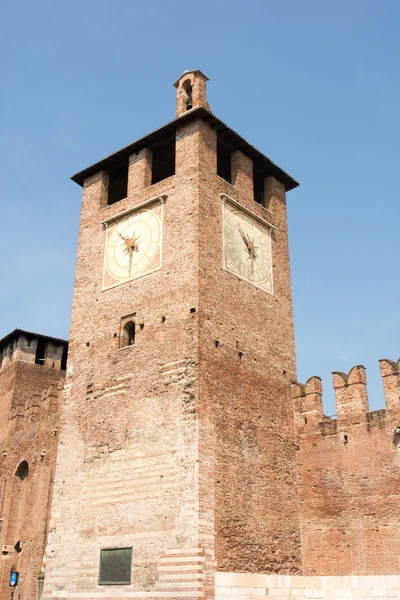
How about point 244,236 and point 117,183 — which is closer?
point 244,236

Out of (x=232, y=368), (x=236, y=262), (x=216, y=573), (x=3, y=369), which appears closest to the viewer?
(x=216, y=573)

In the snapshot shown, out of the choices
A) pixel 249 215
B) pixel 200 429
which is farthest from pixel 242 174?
pixel 200 429

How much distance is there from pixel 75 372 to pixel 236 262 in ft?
16.3

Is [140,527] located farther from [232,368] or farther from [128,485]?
[232,368]

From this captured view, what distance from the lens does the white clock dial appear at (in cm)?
1691

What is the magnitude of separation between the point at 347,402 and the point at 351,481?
1843 mm

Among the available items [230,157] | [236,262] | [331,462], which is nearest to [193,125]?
[230,157]

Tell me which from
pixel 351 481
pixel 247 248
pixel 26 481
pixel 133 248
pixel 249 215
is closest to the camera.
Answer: pixel 351 481

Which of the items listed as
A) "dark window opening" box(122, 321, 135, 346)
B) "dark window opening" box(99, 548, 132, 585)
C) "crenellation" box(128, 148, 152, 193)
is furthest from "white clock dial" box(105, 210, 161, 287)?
"dark window opening" box(99, 548, 132, 585)

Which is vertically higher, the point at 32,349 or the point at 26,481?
the point at 32,349

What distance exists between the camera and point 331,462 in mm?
15594

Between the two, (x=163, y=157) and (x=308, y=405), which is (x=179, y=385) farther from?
(x=163, y=157)

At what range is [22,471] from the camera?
73.3 feet

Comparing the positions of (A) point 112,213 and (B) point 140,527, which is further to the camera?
(A) point 112,213
